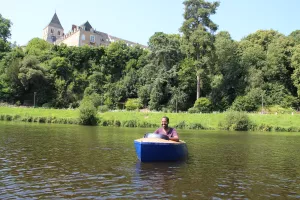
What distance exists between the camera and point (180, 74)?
223 feet

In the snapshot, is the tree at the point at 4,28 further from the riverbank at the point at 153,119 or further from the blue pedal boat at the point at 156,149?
the blue pedal boat at the point at 156,149

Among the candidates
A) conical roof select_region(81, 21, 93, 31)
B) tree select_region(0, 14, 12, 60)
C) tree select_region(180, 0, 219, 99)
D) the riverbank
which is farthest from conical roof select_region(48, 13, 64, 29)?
tree select_region(180, 0, 219, 99)

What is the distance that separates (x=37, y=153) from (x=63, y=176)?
643cm

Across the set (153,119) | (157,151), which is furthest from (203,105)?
(157,151)

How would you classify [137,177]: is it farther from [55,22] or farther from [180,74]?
[55,22]

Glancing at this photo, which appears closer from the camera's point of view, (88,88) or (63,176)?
(63,176)

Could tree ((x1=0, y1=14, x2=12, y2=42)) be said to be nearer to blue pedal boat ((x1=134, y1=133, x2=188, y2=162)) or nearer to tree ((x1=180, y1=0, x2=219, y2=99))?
tree ((x1=180, y1=0, x2=219, y2=99))

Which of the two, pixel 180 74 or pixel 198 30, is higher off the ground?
pixel 198 30

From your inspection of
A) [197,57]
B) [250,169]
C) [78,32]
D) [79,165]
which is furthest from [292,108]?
[78,32]

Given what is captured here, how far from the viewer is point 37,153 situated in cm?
1684

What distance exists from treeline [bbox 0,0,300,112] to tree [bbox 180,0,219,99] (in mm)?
196

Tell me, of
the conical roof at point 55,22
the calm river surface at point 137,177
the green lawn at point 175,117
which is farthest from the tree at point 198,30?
the conical roof at point 55,22

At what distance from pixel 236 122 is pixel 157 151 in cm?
3542

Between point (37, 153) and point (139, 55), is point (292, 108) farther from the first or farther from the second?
point (37, 153)
